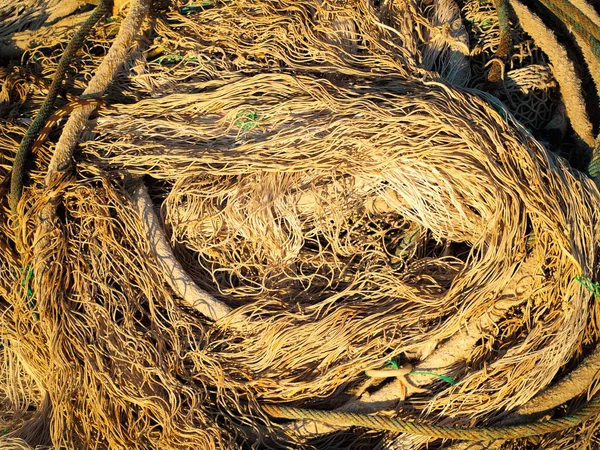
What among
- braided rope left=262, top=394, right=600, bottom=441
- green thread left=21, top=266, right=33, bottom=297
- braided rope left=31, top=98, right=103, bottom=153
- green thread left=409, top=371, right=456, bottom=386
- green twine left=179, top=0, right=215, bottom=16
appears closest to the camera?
braided rope left=262, top=394, right=600, bottom=441

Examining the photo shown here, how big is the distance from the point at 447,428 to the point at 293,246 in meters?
0.77

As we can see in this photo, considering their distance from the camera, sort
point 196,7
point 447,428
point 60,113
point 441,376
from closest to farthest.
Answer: point 447,428 < point 441,376 < point 60,113 < point 196,7

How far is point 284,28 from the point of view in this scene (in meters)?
2.44

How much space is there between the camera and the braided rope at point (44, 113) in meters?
2.34

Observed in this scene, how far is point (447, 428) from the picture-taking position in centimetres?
199

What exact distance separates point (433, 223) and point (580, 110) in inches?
26.7

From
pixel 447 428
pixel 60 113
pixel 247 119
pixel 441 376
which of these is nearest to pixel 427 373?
pixel 441 376

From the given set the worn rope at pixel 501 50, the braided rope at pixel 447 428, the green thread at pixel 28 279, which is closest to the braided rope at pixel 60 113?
the green thread at pixel 28 279

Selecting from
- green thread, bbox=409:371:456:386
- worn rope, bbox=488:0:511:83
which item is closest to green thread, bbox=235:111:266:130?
worn rope, bbox=488:0:511:83

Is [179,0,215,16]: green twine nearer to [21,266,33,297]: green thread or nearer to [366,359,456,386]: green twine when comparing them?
[21,266,33,297]: green thread

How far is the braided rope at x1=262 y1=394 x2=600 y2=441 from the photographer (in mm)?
1987

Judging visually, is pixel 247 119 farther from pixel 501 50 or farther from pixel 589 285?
pixel 589 285

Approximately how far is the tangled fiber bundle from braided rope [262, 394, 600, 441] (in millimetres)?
58

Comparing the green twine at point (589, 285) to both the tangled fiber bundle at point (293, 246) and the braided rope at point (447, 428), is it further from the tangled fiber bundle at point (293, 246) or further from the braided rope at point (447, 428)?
the braided rope at point (447, 428)
